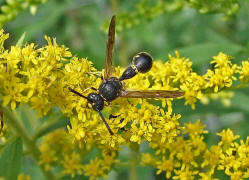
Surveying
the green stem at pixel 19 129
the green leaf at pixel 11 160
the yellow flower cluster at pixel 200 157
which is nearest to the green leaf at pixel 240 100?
the yellow flower cluster at pixel 200 157

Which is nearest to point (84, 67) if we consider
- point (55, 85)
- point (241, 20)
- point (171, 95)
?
point (55, 85)

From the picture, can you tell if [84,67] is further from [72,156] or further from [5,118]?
[72,156]

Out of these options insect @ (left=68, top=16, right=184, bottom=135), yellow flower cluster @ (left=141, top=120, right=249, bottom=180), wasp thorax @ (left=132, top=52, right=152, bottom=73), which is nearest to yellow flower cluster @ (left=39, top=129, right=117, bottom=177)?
yellow flower cluster @ (left=141, top=120, right=249, bottom=180)

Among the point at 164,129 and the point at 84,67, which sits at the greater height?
the point at 84,67

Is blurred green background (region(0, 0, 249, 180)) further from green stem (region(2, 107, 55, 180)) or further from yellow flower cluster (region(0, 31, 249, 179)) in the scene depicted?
green stem (region(2, 107, 55, 180))

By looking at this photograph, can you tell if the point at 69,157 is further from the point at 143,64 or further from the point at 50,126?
the point at 143,64
